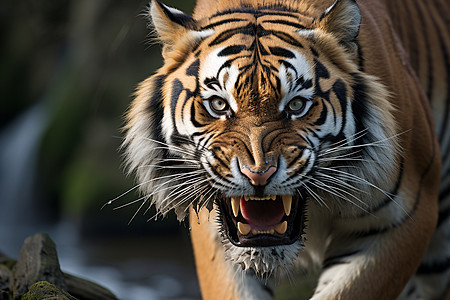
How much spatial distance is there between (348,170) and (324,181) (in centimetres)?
12

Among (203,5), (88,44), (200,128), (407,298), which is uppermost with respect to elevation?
(88,44)

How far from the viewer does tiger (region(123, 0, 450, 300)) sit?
206cm

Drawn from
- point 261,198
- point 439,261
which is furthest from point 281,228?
point 439,261

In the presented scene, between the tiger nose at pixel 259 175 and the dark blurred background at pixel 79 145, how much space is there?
4.82 metres

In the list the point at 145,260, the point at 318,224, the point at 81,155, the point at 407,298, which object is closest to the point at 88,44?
the point at 81,155

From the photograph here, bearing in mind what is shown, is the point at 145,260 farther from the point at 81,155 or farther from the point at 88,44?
the point at 88,44

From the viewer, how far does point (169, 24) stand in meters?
2.37

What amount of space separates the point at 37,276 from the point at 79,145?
692 cm

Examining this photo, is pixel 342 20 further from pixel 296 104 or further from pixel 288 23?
pixel 296 104

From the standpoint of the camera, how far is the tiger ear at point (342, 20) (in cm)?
224

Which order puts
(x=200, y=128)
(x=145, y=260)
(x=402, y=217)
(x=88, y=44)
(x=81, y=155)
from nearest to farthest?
(x=200, y=128) < (x=402, y=217) < (x=145, y=260) < (x=81, y=155) < (x=88, y=44)

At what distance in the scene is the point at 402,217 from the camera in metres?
2.51

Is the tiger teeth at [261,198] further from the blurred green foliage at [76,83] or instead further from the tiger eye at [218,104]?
the blurred green foliage at [76,83]

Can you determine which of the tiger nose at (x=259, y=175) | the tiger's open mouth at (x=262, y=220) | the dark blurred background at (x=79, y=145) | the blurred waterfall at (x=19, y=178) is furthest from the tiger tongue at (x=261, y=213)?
the blurred waterfall at (x=19, y=178)
